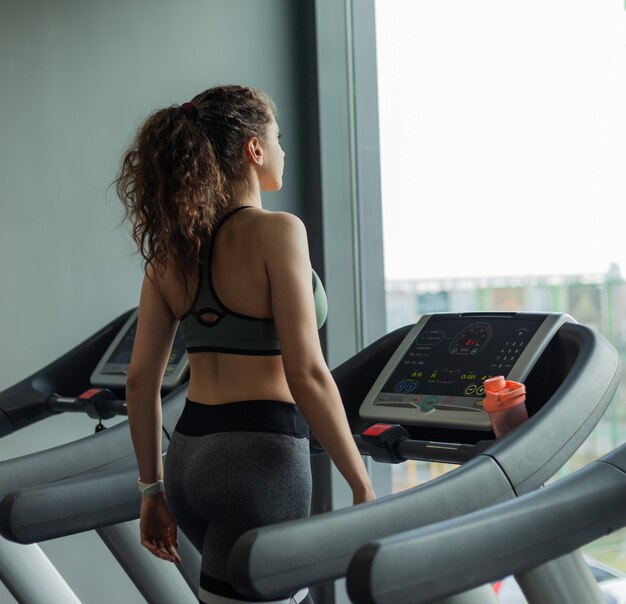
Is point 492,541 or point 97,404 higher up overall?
point 492,541

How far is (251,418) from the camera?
5.34 ft

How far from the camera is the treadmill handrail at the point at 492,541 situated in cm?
104

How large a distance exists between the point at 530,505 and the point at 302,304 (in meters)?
0.54

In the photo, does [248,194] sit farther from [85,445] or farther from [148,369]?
[85,445]

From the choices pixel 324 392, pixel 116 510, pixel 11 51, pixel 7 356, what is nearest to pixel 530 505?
pixel 324 392

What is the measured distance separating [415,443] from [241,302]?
1.50 feet

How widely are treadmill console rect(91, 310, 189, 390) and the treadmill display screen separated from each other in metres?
0.78

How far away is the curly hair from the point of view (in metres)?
1.67

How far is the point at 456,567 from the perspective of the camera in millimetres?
1108

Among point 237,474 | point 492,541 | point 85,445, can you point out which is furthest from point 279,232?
point 85,445

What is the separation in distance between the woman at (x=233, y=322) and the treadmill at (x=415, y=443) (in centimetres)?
24

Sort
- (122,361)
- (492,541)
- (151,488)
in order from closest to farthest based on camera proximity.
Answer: (492,541) < (151,488) < (122,361)

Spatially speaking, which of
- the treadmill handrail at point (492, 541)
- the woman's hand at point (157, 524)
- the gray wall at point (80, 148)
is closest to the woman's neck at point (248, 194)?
the woman's hand at point (157, 524)

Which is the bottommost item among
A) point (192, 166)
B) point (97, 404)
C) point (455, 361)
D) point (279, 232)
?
point (97, 404)
